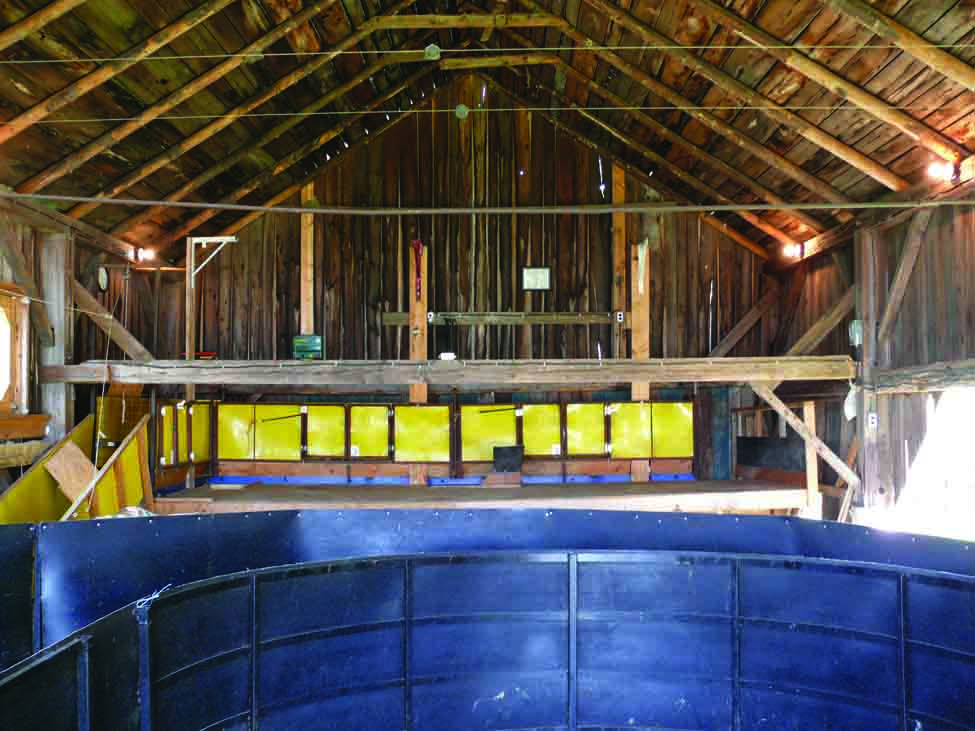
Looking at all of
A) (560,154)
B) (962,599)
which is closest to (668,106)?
(560,154)

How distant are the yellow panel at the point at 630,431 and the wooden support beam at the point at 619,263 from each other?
1.14 meters

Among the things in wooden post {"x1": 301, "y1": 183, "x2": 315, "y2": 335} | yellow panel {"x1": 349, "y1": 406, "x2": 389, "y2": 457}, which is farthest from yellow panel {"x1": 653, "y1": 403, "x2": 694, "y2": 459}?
wooden post {"x1": 301, "y1": 183, "x2": 315, "y2": 335}

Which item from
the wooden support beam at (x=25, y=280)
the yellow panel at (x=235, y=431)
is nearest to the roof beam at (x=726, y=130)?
the wooden support beam at (x=25, y=280)

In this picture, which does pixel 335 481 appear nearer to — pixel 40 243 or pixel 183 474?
pixel 183 474

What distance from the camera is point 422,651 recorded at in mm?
5406

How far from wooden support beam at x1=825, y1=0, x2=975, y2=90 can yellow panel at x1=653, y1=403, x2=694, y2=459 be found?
23.5ft

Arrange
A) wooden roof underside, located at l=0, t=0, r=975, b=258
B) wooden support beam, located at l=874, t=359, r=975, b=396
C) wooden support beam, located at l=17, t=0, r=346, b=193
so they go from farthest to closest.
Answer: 1. wooden support beam, located at l=17, t=0, r=346, b=193
2. wooden support beam, located at l=874, t=359, r=975, b=396
3. wooden roof underside, located at l=0, t=0, r=975, b=258

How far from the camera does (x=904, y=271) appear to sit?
853cm

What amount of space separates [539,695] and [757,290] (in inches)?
376

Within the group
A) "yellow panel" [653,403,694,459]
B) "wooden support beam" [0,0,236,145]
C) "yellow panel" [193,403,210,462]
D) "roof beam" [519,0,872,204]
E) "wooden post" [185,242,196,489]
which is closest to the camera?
"wooden support beam" [0,0,236,145]

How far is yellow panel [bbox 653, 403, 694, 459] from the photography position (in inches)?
481

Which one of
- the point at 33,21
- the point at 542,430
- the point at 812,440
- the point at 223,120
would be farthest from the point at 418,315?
the point at 812,440

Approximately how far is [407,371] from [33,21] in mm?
5567

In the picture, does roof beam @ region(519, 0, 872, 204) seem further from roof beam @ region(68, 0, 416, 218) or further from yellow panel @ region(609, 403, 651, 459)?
yellow panel @ region(609, 403, 651, 459)
